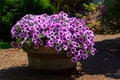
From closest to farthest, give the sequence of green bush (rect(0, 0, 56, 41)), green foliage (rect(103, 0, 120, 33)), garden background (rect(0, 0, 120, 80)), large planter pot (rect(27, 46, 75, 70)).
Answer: large planter pot (rect(27, 46, 75, 70)) < garden background (rect(0, 0, 120, 80)) < green foliage (rect(103, 0, 120, 33)) < green bush (rect(0, 0, 56, 41))

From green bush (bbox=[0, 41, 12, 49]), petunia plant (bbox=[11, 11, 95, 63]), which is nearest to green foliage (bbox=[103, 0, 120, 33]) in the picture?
petunia plant (bbox=[11, 11, 95, 63])

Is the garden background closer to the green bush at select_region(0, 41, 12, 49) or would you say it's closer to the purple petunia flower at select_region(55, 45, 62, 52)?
the green bush at select_region(0, 41, 12, 49)

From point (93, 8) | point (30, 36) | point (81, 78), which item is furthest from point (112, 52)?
point (93, 8)

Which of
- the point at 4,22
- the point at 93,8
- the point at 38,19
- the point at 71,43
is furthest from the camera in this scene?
the point at 93,8

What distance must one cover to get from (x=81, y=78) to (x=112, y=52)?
2.09 meters

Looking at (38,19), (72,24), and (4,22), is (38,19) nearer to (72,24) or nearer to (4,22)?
(72,24)

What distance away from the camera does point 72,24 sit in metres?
6.68

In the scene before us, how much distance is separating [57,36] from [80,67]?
1229mm

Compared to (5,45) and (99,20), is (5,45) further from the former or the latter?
(99,20)

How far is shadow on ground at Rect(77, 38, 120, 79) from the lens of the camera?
22.9 ft

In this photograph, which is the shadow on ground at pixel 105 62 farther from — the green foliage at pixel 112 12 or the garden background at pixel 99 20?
the green foliage at pixel 112 12

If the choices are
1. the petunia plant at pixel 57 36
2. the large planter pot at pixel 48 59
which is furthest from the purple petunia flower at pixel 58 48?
the large planter pot at pixel 48 59

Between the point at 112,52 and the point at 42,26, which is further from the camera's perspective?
the point at 112,52

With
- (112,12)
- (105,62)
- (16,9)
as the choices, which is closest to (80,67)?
(105,62)
